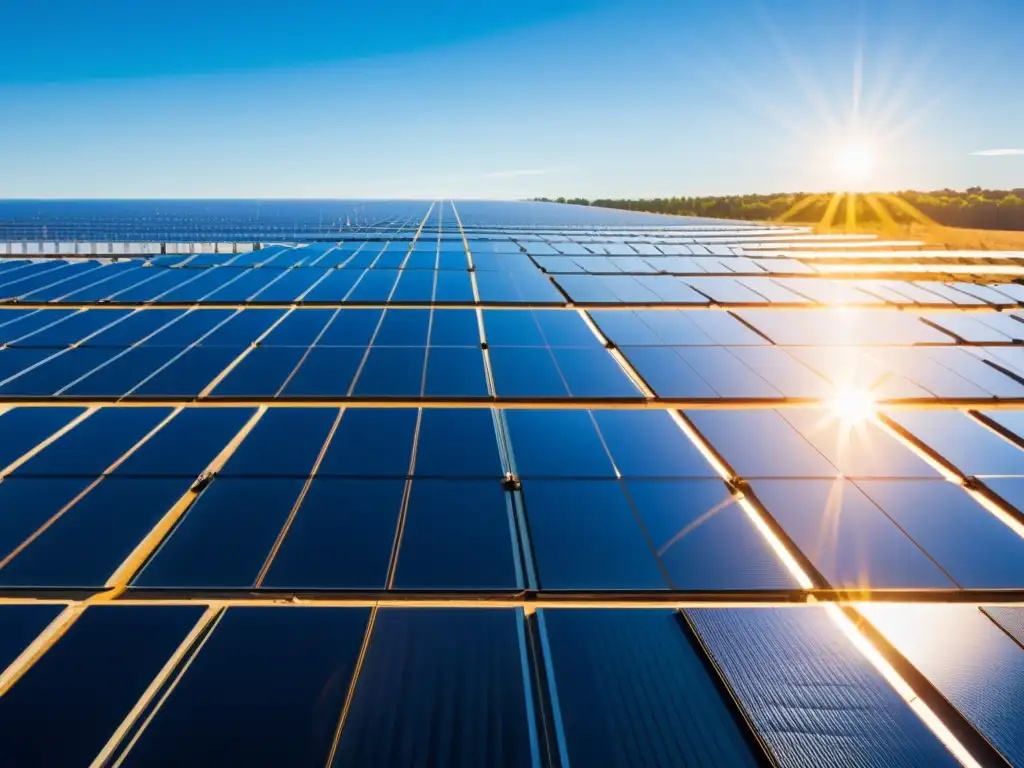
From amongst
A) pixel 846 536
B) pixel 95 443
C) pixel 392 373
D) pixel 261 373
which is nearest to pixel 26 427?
pixel 95 443

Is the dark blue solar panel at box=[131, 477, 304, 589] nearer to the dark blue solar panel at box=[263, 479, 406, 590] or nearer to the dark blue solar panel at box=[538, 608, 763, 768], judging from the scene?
the dark blue solar panel at box=[263, 479, 406, 590]

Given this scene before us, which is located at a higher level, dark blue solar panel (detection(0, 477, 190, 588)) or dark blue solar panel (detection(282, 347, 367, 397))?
dark blue solar panel (detection(282, 347, 367, 397))

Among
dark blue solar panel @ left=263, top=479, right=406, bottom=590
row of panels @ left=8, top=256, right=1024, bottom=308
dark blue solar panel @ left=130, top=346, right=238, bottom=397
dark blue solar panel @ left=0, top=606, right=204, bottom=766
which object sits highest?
row of panels @ left=8, top=256, right=1024, bottom=308

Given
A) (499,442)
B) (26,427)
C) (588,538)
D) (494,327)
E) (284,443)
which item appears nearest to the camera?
(588,538)

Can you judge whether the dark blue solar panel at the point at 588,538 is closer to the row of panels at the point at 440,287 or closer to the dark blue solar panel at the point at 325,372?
the dark blue solar panel at the point at 325,372

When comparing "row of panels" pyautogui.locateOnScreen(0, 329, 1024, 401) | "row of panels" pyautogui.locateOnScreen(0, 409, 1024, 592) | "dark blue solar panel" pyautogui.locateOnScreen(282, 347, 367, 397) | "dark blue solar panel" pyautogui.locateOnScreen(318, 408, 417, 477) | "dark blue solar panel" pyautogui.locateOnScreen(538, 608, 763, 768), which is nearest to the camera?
"dark blue solar panel" pyautogui.locateOnScreen(538, 608, 763, 768)

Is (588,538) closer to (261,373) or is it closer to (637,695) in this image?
(637,695)

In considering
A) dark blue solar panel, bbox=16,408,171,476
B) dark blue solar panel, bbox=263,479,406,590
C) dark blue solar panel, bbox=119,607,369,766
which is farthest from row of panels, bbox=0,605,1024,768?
dark blue solar panel, bbox=16,408,171,476
